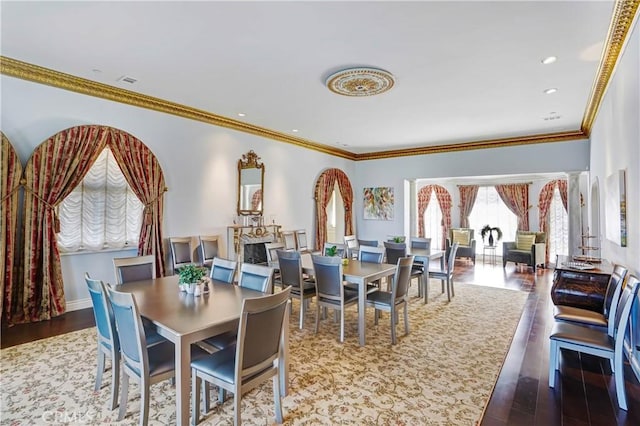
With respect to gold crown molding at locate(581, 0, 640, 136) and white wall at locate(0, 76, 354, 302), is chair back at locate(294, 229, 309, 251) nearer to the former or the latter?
white wall at locate(0, 76, 354, 302)

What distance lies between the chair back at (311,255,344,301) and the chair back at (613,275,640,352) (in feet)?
7.72

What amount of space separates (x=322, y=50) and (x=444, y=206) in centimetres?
899

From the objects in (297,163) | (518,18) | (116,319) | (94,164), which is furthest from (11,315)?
(518,18)

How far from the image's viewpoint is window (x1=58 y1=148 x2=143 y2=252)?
4500 millimetres

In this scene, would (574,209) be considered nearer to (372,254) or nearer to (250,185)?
(372,254)

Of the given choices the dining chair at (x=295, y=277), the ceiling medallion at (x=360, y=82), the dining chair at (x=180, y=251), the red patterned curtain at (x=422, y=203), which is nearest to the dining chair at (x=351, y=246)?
the dining chair at (x=295, y=277)

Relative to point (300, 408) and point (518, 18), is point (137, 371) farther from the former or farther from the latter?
point (518, 18)

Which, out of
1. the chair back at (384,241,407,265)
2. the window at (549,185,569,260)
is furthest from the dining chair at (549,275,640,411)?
the window at (549,185,569,260)

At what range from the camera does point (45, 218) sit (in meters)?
4.16

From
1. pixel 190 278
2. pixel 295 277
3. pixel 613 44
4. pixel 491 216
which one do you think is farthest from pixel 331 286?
pixel 491 216

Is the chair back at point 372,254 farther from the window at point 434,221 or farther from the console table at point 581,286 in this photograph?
the window at point 434,221

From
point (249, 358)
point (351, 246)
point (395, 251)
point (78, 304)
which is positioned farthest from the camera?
point (351, 246)

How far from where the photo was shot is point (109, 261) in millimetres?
4879

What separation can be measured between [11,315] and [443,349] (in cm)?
503
